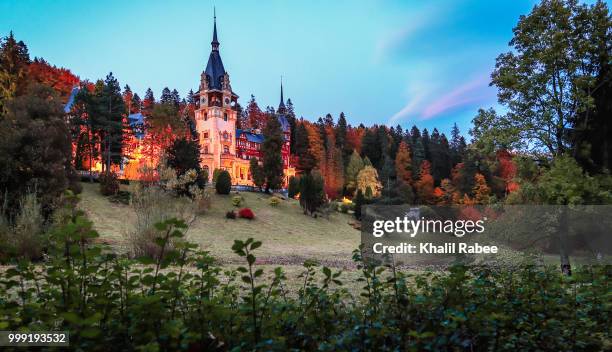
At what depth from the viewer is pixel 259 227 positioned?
97.6 feet

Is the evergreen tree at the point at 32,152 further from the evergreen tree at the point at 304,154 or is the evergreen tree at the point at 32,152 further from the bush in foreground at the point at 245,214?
the evergreen tree at the point at 304,154

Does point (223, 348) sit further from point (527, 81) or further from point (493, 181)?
point (493, 181)

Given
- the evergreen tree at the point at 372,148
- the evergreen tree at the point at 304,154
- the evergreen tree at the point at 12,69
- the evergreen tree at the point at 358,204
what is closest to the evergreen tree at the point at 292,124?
the evergreen tree at the point at 304,154

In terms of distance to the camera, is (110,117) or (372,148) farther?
Result: (372,148)

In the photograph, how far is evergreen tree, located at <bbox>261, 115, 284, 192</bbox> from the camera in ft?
142

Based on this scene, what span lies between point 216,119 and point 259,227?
2806 centimetres

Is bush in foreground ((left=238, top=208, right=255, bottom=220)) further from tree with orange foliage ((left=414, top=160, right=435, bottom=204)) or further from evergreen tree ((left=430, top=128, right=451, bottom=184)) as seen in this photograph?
evergreen tree ((left=430, top=128, right=451, bottom=184))

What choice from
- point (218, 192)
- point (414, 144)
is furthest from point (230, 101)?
point (414, 144)

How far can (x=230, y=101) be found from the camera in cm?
5584

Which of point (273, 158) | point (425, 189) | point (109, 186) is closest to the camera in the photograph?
point (109, 186)

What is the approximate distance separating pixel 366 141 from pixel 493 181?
23121 mm

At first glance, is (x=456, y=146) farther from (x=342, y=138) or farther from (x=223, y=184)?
(x=223, y=184)

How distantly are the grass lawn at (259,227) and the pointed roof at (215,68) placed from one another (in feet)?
74.2

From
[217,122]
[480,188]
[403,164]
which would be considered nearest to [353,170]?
[403,164]
